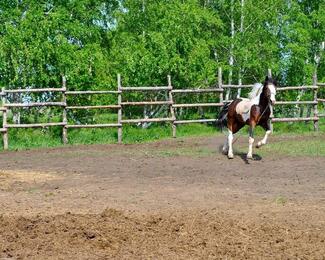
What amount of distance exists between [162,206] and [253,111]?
664 centimetres

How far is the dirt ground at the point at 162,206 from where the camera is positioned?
700cm

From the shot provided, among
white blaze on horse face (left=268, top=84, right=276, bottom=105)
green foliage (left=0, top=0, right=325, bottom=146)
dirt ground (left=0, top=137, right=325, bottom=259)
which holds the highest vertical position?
green foliage (left=0, top=0, right=325, bottom=146)

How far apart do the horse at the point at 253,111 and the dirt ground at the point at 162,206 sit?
59cm

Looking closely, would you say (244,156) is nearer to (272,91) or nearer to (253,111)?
(253,111)

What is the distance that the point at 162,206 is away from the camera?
9594 millimetres

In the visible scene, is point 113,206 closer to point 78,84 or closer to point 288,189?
point 288,189

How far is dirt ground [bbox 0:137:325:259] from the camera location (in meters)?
7.00

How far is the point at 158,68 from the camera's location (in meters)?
23.2

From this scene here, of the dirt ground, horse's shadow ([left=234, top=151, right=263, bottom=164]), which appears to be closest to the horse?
horse's shadow ([left=234, top=151, right=263, bottom=164])

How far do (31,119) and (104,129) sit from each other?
Answer: 94.4 inches

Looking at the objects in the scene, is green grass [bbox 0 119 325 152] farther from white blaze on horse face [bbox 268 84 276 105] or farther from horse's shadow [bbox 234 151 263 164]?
white blaze on horse face [bbox 268 84 276 105]

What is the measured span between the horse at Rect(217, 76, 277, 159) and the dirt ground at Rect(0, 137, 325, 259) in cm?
59

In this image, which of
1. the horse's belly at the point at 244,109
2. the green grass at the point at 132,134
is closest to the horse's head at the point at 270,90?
the horse's belly at the point at 244,109

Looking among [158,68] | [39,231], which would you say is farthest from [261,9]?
[39,231]
